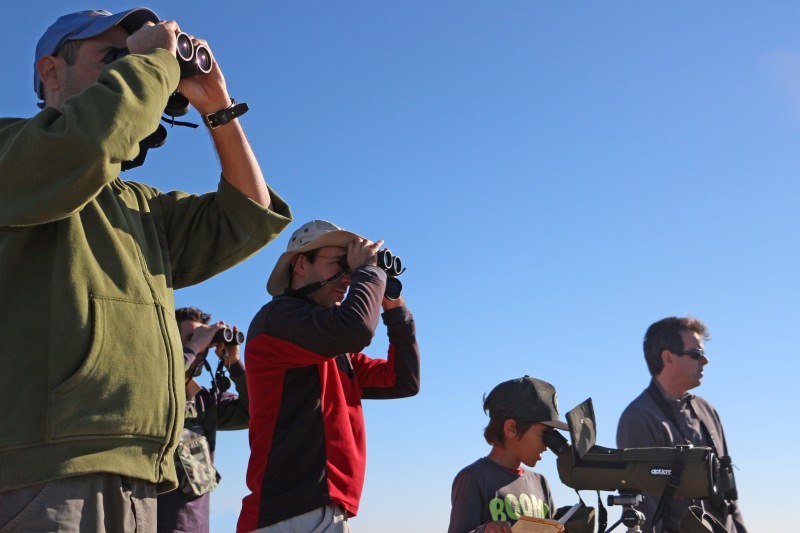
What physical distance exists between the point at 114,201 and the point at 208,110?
45 centimetres

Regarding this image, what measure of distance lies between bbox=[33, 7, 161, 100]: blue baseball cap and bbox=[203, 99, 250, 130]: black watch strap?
30cm

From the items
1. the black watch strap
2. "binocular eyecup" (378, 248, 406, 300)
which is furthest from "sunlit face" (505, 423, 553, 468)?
the black watch strap

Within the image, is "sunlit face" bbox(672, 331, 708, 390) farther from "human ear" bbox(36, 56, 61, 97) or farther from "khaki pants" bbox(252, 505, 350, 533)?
"human ear" bbox(36, 56, 61, 97)

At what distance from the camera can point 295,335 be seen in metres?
3.69

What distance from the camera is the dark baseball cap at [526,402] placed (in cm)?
482

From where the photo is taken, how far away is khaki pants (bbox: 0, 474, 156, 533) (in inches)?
75.5

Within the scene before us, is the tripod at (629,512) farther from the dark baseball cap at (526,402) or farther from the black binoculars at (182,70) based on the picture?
the black binoculars at (182,70)

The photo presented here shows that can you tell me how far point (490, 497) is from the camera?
4.37 m

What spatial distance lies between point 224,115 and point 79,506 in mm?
1188

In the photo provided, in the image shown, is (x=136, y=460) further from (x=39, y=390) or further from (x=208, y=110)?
(x=208, y=110)

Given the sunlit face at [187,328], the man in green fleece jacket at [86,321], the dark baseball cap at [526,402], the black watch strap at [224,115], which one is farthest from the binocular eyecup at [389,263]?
the sunlit face at [187,328]

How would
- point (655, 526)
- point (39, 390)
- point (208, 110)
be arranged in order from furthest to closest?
1. point (655, 526)
2. point (208, 110)
3. point (39, 390)

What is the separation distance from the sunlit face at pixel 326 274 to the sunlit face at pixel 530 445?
1234mm

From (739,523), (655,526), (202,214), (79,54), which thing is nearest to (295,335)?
(202,214)
